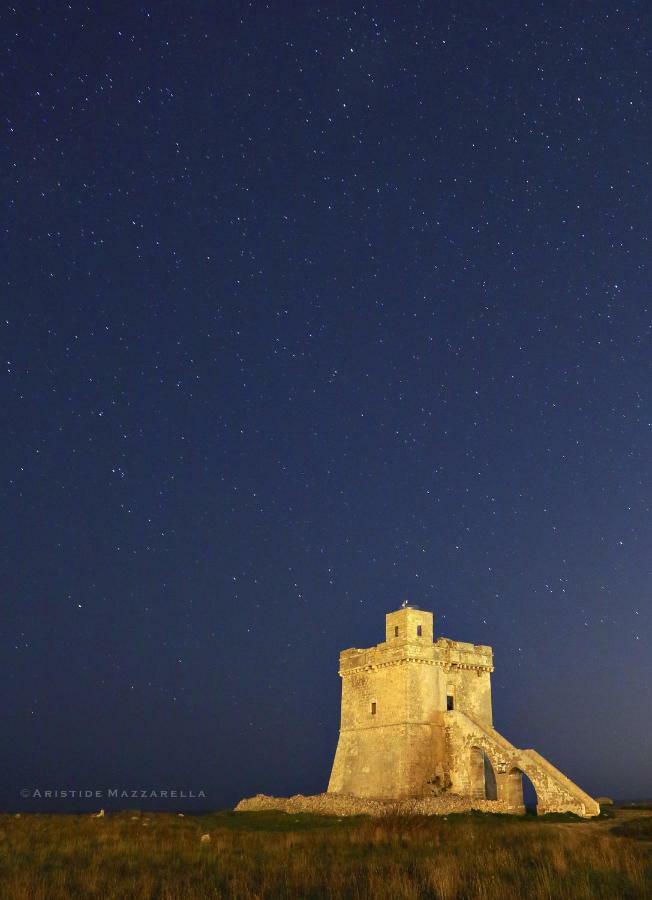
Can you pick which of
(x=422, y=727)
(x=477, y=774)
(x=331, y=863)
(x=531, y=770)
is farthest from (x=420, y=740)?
(x=331, y=863)

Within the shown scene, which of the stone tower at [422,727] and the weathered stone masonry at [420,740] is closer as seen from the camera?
the weathered stone masonry at [420,740]

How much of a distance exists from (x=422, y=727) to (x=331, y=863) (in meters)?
24.5

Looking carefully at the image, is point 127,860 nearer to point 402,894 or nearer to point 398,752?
point 402,894

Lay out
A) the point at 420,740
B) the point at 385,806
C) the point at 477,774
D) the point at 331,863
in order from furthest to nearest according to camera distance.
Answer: the point at 420,740 < the point at 477,774 < the point at 385,806 < the point at 331,863

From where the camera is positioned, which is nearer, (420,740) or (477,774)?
(477,774)

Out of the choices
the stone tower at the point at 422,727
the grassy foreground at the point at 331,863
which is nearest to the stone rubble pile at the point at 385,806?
the stone tower at the point at 422,727

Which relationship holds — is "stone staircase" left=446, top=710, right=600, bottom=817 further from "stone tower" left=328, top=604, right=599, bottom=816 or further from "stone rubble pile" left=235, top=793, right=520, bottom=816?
"stone rubble pile" left=235, top=793, right=520, bottom=816

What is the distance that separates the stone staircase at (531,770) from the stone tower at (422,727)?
5 cm

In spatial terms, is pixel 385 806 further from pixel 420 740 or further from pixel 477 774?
pixel 477 774

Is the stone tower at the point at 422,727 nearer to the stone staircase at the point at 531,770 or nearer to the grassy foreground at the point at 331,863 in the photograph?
the stone staircase at the point at 531,770

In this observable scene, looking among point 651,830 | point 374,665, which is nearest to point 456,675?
point 374,665

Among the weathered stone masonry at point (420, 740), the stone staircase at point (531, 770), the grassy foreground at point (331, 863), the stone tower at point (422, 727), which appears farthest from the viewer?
the stone tower at point (422, 727)

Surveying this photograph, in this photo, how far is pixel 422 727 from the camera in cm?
3878

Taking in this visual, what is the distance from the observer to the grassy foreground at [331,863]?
472 inches
